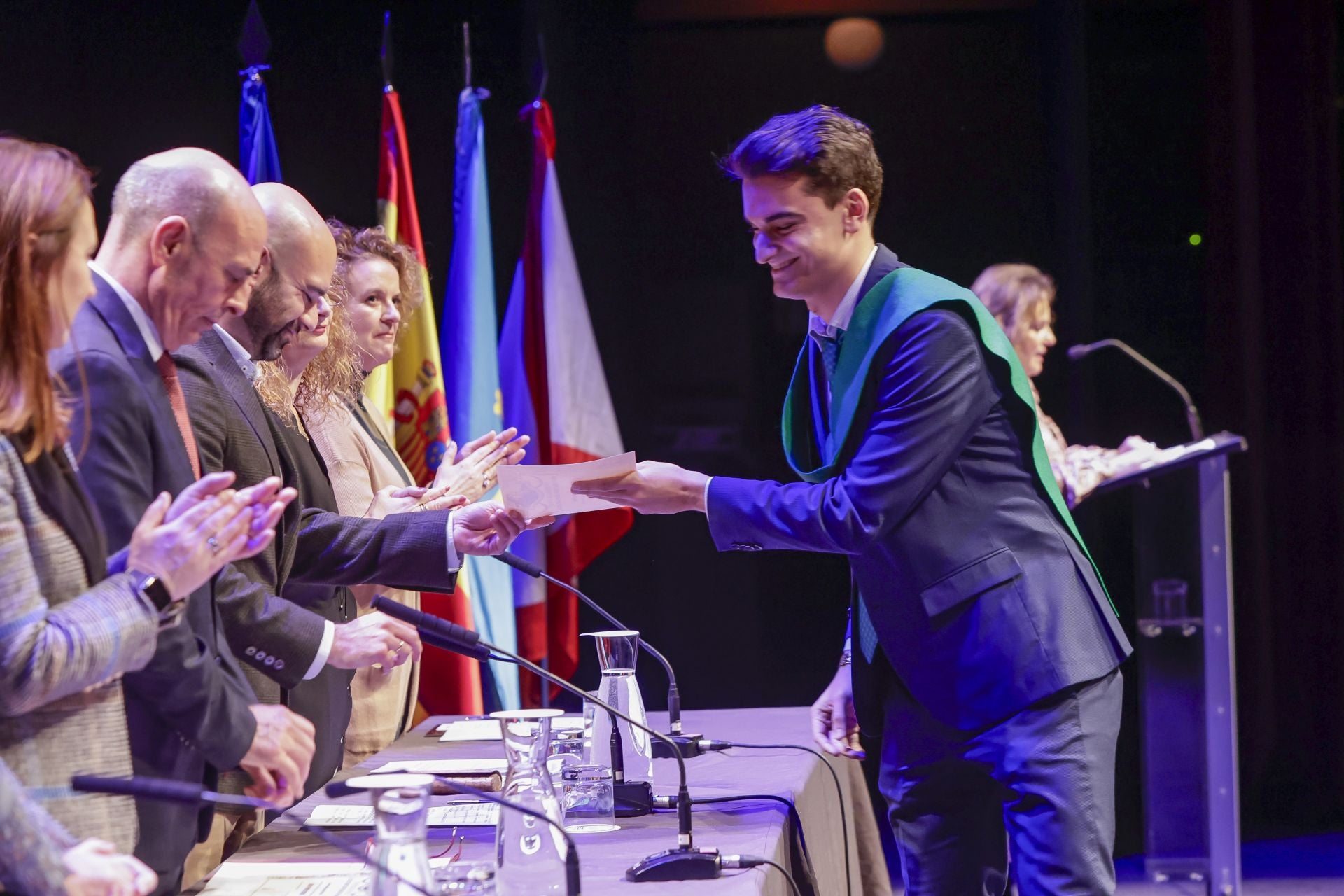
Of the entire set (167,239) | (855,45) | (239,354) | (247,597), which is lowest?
→ (247,597)

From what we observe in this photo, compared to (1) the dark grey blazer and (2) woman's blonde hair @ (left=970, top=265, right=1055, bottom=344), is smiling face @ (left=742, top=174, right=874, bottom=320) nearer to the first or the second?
(1) the dark grey blazer

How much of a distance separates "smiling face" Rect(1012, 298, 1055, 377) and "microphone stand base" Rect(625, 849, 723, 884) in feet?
8.98

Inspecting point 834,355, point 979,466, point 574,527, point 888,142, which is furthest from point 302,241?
point 888,142

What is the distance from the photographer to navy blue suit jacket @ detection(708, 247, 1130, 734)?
1811 mm

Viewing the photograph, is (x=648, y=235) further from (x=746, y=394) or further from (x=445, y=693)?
(x=445, y=693)

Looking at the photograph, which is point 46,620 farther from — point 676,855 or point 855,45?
point 855,45

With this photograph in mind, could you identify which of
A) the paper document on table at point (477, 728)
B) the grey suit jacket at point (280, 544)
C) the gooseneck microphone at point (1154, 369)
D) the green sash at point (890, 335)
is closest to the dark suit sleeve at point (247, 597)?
the grey suit jacket at point (280, 544)

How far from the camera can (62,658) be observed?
1.22 m

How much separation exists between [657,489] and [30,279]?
1.01 m

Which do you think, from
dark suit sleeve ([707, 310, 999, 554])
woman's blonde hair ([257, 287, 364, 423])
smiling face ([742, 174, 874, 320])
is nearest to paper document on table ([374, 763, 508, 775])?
dark suit sleeve ([707, 310, 999, 554])

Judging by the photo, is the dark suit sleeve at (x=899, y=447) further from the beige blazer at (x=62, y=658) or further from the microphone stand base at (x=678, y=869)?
the beige blazer at (x=62, y=658)

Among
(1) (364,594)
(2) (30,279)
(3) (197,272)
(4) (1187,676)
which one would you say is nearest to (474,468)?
(1) (364,594)

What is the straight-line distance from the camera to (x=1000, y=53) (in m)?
4.53

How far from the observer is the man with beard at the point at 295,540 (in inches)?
80.4
